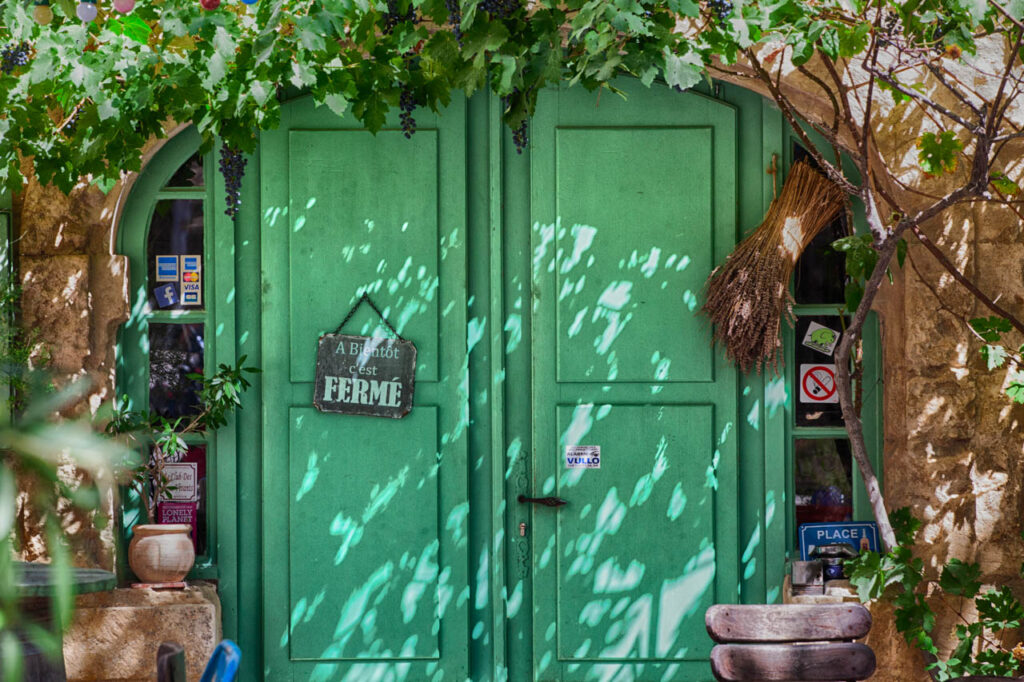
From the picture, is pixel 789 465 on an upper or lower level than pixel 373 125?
lower

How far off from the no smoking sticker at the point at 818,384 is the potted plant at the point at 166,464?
229 centimetres

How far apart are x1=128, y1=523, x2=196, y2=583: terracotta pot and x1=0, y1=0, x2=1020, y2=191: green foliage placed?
142 cm

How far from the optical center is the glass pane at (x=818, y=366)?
454cm

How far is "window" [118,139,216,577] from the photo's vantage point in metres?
4.56

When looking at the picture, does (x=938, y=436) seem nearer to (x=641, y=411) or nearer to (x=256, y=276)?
(x=641, y=411)

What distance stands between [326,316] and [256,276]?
1.15ft

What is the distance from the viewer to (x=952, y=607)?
4.26m

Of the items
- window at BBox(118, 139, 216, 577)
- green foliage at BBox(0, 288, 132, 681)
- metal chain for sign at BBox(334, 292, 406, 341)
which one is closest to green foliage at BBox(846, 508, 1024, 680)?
metal chain for sign at BBox(334, 292, 406, 341)

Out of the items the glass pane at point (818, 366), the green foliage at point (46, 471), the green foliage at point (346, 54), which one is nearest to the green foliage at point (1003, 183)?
the green foliage at point (346, 54)

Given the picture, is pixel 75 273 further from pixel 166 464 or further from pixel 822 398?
pixel 822 398

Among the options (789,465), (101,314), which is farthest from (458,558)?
(101,314)

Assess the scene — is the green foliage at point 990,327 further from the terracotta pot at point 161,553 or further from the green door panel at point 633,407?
the terracotta pot at point 161,553

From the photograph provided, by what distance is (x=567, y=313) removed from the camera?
4555 mm

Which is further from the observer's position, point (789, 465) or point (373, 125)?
point (789, 465)
